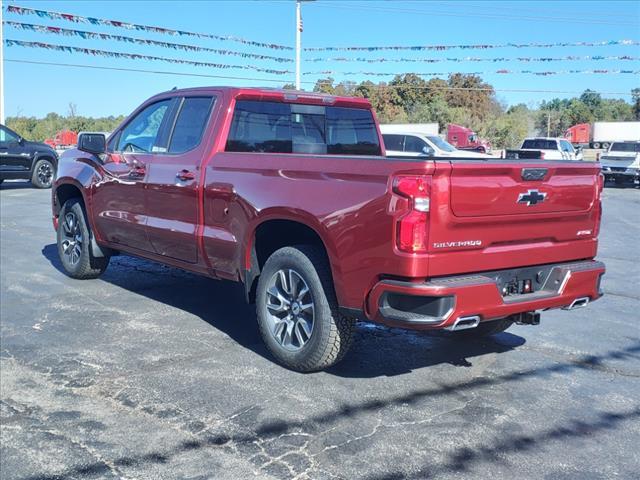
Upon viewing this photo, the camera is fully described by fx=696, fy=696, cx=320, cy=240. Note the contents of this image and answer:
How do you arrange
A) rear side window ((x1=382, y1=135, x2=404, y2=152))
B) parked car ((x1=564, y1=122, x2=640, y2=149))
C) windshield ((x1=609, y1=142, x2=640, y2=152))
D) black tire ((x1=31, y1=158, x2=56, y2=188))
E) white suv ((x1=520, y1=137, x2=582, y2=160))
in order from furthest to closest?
parked car ((x1=564, y1=122, x2=640, y2=149)) → white suv ((x1=520, y1=137, x2=582, y2=160)) → windshield ((x1=609, y1=142, x2=640, y2=152)) → rear side window ((x1=382, y1=135, x2=404, y2=152)) → black tire ((x1=31, y1=158, x2=56, y2=188))

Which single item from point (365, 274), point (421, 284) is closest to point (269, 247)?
point (365, 274)

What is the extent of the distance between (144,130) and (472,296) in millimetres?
3831

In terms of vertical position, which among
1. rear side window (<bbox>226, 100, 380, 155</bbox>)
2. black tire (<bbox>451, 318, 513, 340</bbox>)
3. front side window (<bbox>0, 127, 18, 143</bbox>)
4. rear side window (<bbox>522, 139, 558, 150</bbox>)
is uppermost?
rear side window (<bbox>226, 100, 380, 155</bbox>)

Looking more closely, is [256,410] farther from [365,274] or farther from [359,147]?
[359,147]

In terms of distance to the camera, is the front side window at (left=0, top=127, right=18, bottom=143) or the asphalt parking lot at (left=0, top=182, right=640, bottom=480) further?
the front side window at (left=0, top=127, right=18, bottom=143)

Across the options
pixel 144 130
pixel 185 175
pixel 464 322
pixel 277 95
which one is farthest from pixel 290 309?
pixel 144 130

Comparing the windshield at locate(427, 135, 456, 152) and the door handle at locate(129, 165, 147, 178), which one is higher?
the door handle at locate(129, 165, 147, 178)

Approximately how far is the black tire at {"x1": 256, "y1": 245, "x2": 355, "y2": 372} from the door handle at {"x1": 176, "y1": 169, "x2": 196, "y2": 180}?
1.16 meters

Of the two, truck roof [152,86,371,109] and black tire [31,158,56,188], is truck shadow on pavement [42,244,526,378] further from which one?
black tire [31,158,56,188]

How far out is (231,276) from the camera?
5473 mm

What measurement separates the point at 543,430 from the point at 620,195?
2227cm

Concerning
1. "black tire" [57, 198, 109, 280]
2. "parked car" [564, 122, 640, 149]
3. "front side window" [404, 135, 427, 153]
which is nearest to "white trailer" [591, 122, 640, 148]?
"parked car" [564, 122, 640, 149]

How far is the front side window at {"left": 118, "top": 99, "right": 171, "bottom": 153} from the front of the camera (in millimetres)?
6395

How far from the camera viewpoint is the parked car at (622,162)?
27514 mm
